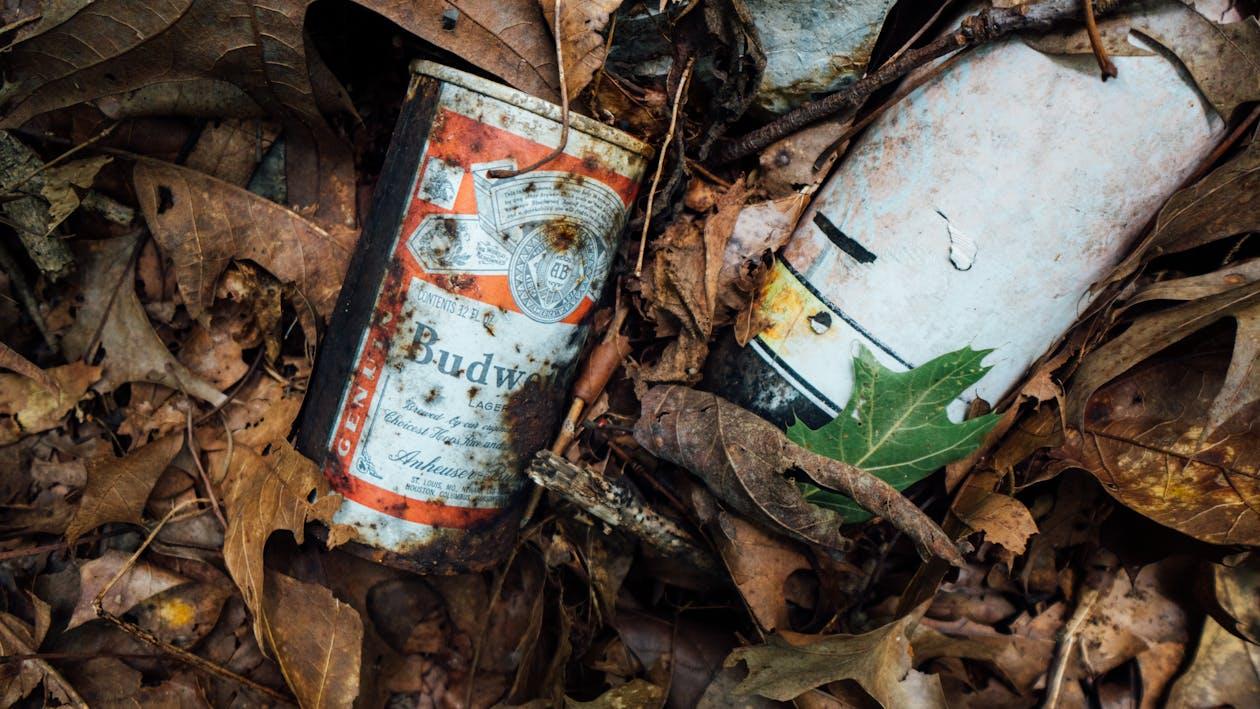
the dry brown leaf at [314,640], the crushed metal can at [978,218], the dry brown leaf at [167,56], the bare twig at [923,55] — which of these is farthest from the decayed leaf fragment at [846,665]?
the dry brown leaf at [167,56]

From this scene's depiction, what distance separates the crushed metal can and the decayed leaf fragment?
39 centimetres

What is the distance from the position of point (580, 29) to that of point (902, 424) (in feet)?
2.87

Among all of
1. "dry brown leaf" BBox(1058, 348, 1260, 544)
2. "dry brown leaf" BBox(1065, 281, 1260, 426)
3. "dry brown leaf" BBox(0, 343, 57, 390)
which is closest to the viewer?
"dry brown leaf" BBox(1065, 281, 1260, 426)

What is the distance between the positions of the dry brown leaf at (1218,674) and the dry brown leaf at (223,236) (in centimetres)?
190

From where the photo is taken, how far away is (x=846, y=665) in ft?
4.48

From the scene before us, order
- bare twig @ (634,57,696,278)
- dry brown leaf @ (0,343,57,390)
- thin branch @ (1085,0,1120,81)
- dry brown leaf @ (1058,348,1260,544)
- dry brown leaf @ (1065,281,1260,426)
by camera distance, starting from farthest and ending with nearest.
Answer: dry brown leaf @ (0,343,57,390)
bare twig @ (634,57,696,278)
dry brown leaf @ (1058,348,1260,544)
dry brown leaf @ (1065,281,1260,426)
thin branch @ (1085,0,1120,81)

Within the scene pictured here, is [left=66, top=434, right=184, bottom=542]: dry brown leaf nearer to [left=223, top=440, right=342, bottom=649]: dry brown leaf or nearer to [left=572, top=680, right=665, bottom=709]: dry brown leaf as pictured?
[left=223, top=440, right=342, bottom=649]: dry brown leaf

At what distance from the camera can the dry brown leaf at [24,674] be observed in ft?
5.07

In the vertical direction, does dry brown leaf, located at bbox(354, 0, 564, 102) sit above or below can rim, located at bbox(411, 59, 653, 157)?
above

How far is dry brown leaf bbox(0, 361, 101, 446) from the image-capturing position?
1676 mm

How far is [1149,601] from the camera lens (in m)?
1.70

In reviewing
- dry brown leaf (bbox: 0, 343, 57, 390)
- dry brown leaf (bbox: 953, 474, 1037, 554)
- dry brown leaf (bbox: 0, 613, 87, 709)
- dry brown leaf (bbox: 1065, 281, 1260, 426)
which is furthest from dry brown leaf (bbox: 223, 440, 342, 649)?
dry brown leaf (bbox: 1065, 281, 1260, 426)

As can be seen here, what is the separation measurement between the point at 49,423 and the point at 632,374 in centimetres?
122

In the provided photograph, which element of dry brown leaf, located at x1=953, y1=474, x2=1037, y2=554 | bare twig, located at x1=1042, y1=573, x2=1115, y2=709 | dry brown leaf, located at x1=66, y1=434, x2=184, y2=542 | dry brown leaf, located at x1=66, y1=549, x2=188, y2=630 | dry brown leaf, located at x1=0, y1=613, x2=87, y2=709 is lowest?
dry brown leaf, located at x1=0, y1=613, x2=87, y2=709
